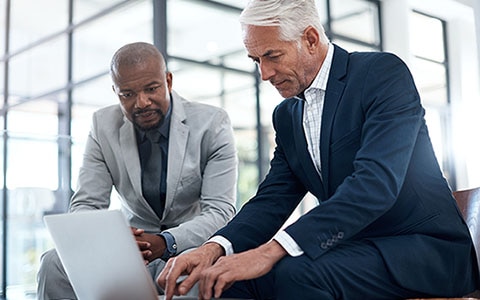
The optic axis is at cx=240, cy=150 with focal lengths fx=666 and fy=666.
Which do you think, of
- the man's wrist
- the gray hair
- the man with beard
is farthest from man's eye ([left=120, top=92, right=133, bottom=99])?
the gray hair

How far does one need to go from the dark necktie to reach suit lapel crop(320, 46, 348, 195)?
2.76ft

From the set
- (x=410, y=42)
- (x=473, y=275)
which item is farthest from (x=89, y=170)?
(x=410, y=42)

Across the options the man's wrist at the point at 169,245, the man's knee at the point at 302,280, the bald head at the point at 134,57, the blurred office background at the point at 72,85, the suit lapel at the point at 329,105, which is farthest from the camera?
the blurred office background at the point at 72,85

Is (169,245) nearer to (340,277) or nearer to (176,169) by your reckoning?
(176,169)

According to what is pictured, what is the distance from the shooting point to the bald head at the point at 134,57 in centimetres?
214

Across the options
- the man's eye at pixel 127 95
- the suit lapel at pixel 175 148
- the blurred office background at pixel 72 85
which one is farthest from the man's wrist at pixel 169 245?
the blurred office background at pixel 72 85

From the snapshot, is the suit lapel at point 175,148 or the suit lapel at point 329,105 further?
the suit lapel at point 175,148

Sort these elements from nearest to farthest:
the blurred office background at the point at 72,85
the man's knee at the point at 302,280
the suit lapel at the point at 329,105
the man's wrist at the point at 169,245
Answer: the man's knee at the point at 302,280 < the suit lapel at the point at 329,105 < the man's wrist at the point at 169,245 < the blurred office background at the point at 72,85

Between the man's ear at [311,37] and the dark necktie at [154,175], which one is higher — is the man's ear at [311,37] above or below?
above

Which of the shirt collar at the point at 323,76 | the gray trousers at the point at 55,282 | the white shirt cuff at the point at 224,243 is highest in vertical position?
the shirt collar at the point at 323,76

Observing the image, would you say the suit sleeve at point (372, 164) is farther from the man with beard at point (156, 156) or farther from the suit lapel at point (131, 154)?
the suit lapel at point (131, 154)

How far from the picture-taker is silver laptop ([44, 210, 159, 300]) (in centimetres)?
126

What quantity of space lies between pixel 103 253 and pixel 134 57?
38.7 inches

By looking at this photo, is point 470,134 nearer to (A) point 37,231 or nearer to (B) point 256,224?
(A) point 37,231
